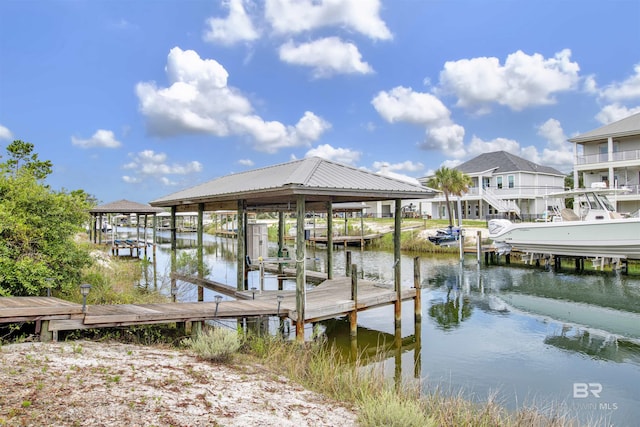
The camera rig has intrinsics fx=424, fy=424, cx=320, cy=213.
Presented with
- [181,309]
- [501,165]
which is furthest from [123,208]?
[501,165]

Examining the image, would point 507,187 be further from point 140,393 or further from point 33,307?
point 140,393

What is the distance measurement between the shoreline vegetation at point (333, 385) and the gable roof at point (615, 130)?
31789mm

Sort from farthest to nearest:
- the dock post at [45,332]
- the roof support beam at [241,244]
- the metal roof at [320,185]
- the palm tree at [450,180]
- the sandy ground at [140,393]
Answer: the palm tree at [450,180] → the roof support beam at [241,244] → the metal roof at [320,185] → the dock post at [45,332] → the sandy ground at [140,393]

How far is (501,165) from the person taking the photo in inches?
1738

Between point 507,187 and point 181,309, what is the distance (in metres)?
40.8

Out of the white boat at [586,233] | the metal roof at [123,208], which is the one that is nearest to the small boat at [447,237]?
the white boat at [586,233]

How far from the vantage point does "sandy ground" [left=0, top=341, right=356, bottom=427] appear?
4.51m

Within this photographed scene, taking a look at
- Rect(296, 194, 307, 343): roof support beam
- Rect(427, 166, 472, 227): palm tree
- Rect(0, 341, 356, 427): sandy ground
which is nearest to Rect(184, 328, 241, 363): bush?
Rect(0, 341, 356, 427): sandy ground

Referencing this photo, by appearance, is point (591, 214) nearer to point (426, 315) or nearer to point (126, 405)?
point (426, 315)

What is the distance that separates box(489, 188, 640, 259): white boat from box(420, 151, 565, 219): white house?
659 inches

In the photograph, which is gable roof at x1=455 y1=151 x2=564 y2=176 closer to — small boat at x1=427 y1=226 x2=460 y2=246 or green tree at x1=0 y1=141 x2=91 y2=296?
small boat at x1=427 y1=226 x2=460 y2=246

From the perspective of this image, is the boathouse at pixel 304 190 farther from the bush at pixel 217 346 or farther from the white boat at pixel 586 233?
the white boat at pixel 586 233

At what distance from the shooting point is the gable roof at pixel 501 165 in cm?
4322

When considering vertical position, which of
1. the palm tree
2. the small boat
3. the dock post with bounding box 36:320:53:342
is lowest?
the dock post with bounding box 36:320:53:342
